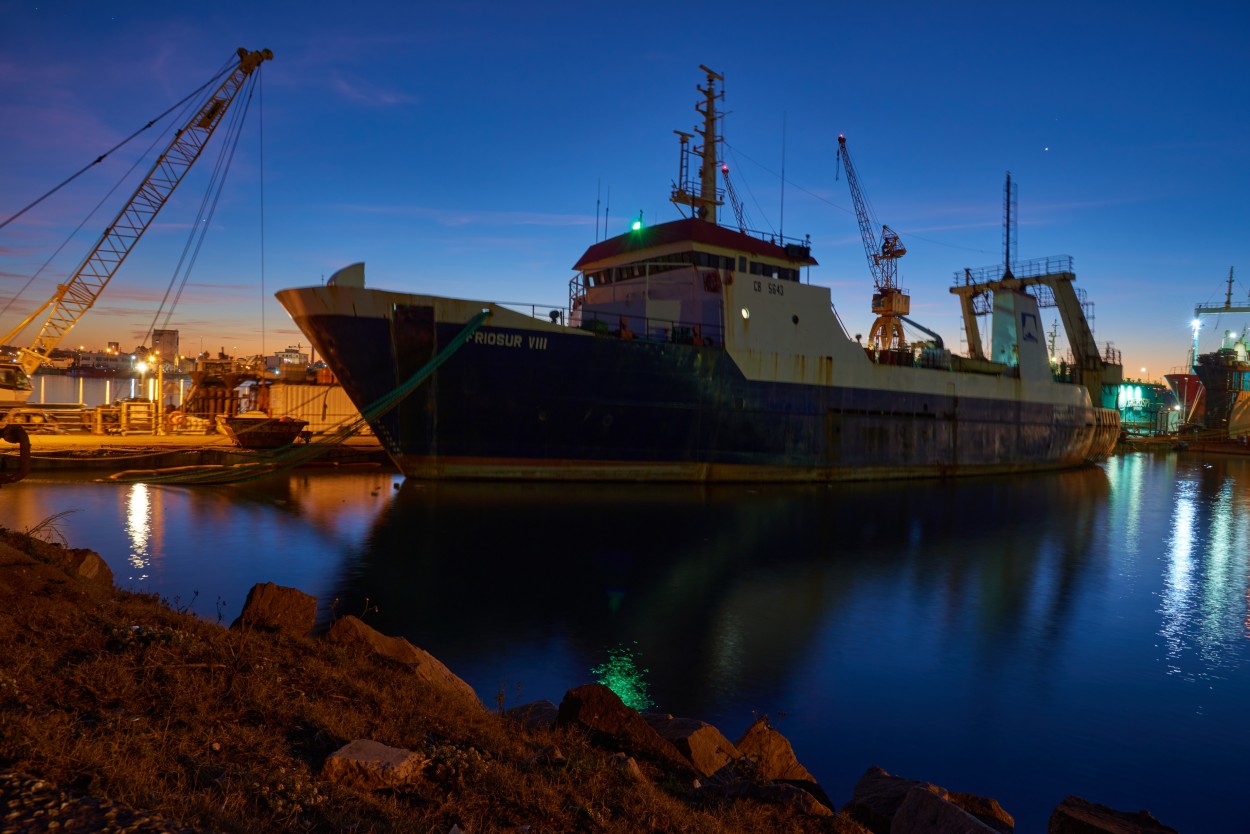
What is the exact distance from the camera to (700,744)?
686 cm

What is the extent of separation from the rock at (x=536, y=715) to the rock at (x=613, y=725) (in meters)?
0.22

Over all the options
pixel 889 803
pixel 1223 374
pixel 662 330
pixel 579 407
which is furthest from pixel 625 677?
pixel 1223 374

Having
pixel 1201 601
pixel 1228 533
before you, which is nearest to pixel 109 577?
pixel 1201 601

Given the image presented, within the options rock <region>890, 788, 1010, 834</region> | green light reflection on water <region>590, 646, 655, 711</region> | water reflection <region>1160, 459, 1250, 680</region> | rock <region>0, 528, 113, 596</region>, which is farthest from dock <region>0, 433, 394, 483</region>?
water reflection <region>1160, 459, 1250, 680</region>

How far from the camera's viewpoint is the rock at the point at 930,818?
539cm

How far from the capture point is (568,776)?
543cm

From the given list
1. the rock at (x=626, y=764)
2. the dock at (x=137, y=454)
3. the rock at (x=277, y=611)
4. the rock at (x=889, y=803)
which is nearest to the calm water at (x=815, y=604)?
the rock at (x=889, y=803)

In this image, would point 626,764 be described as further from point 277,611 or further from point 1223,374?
point 1223,374

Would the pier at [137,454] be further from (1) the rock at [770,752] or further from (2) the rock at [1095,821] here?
(2) the rock at [1095,821]

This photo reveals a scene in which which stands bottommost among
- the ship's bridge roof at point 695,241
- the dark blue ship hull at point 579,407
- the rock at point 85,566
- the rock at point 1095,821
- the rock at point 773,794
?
the rock at point 1095,821

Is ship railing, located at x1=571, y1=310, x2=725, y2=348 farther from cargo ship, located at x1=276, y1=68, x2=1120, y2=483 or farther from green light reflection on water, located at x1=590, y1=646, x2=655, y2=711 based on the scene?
green light reflection on water, located at x1=590, y1=646, x2=655, y2=711

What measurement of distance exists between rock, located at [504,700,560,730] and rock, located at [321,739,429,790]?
1.98m

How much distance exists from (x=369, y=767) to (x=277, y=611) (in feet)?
13.0

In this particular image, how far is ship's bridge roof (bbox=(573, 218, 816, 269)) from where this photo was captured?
97.4 feet
